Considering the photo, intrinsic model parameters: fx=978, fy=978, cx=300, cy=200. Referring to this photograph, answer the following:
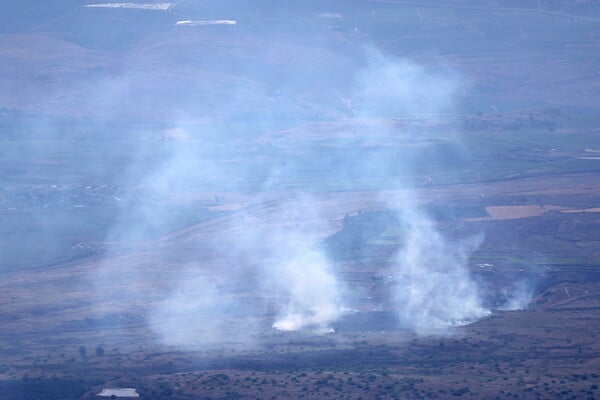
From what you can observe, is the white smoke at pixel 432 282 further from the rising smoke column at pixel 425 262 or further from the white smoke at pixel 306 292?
the white smoke at pixel 306 292

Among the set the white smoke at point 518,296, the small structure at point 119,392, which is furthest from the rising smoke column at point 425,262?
the small structure at point 119,392

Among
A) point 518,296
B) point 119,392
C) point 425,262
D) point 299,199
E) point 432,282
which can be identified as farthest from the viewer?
point 299,199

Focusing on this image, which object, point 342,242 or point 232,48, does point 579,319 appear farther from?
point 232,48

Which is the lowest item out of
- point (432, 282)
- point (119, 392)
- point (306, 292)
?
point (119, 392)

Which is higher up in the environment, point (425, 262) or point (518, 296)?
point (425, 262)

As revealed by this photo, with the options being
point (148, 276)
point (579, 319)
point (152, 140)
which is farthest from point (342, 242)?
point (152, 140)

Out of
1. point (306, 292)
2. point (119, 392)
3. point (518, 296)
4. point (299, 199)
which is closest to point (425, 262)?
point (518, 296)

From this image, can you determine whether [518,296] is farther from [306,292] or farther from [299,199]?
[299,199]

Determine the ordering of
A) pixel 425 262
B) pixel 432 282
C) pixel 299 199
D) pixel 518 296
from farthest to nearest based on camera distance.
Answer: pixel 299 199 → pixel 425 262 → pixel 432 282 → pixel 518 296

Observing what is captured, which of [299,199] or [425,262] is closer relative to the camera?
[425,262]
